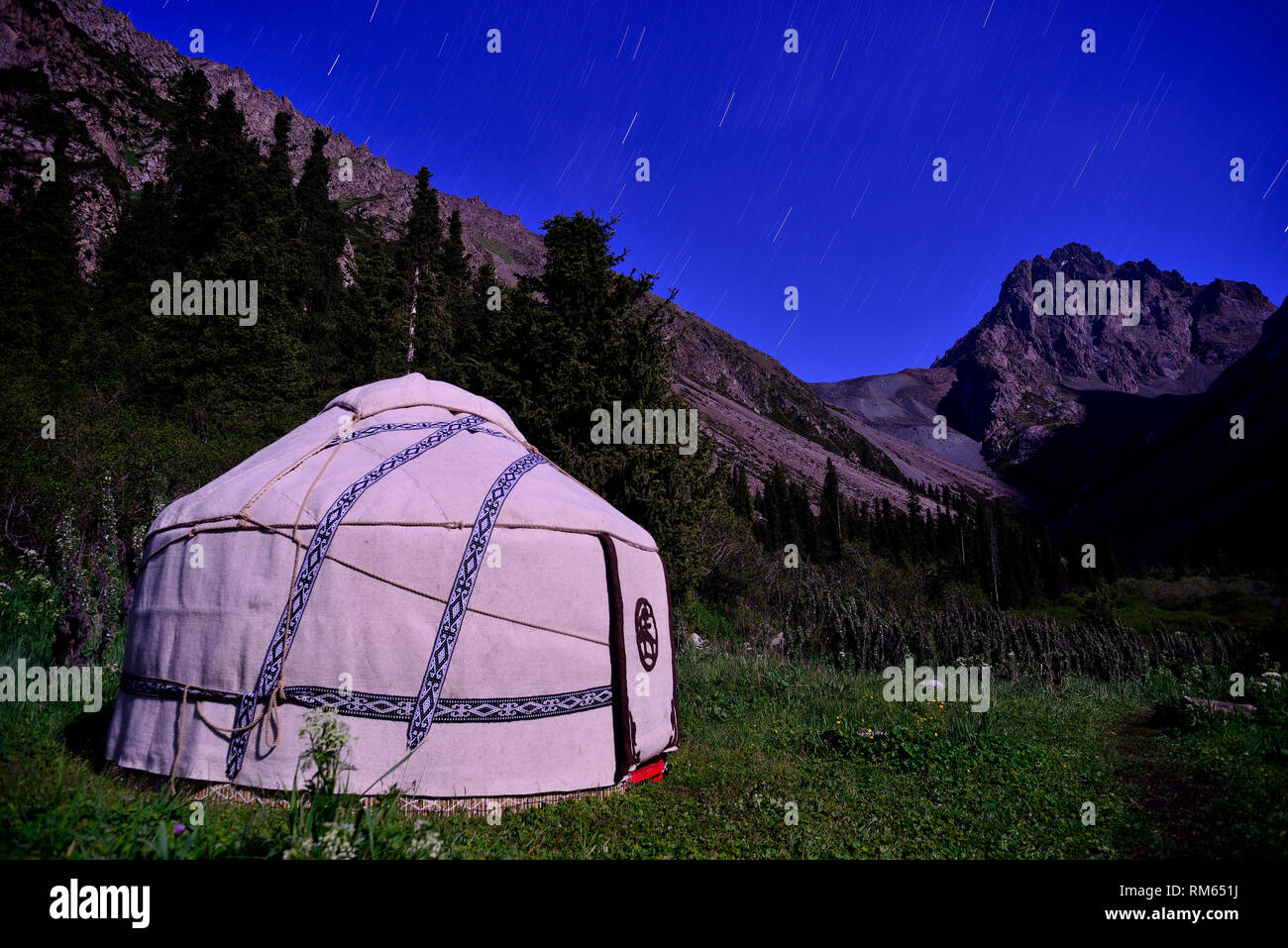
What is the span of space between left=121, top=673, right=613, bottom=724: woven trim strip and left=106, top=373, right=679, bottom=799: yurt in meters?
0.01

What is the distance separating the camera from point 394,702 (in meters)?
4.32

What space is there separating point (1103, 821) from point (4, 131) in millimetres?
69801

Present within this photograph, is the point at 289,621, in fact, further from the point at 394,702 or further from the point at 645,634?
the point at 645,634

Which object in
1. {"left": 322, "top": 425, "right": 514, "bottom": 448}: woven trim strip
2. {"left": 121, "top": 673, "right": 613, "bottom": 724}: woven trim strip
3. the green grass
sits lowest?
the green grass

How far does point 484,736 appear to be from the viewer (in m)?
4.42

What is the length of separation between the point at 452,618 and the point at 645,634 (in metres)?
1.73

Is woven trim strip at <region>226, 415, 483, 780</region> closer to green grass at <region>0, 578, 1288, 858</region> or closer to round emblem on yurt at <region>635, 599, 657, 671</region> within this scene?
green grass at <region>0, 578, 1288, 858</region>

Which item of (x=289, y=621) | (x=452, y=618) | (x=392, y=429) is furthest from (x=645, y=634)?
(x=392, y=429)

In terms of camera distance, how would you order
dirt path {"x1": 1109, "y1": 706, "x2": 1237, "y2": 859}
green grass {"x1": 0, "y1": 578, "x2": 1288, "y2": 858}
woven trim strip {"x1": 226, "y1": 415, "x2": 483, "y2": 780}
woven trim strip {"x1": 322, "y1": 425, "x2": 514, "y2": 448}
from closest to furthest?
green grass {"x1": 0, "y1": 578, "x2": 1288, "y2": 858} < dirt path {"x1": 1109, "y1": 706, "x2": 1237, "y2": 859} < woven trim strip {"x1": 226, "y1": 415, "x2": 483, "y2": 780} < woven trim strip {"x1": 322, "y1": 425, "x2": 514, "y2": 448}

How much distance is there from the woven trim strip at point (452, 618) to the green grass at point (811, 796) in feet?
2.21

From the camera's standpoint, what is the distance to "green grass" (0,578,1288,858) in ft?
8.14

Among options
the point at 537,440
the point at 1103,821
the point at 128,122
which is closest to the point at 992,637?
the point at 1103,821

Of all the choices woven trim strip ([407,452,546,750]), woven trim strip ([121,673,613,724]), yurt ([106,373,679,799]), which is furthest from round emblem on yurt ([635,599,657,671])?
woven trim strip ([407,452,546,750])

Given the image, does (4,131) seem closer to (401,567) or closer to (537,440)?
(537,440)
